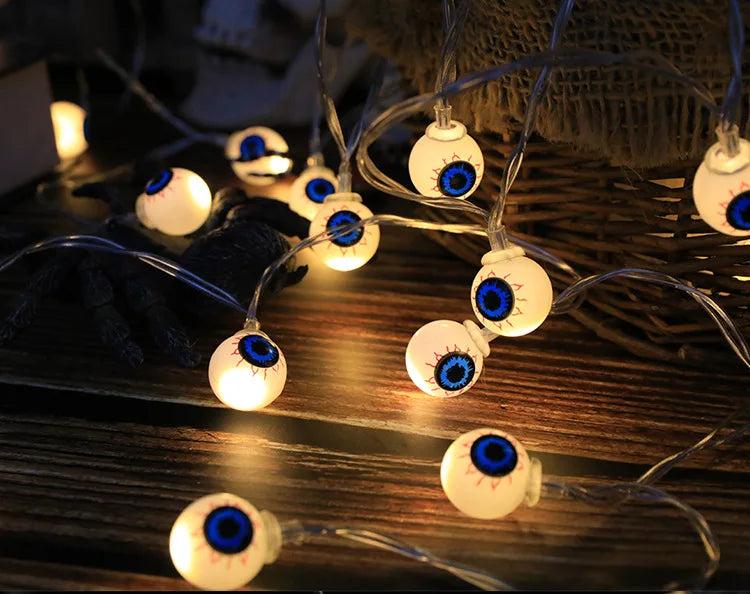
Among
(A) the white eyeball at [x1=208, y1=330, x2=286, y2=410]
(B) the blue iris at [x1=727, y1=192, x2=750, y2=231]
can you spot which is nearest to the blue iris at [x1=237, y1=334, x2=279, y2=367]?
(A) the white eyeball at [x1=208, y1=330, x2=286, y2=410]

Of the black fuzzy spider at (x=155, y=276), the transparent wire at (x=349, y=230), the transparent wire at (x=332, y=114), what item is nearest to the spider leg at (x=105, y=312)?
the black fuzzy spider at (x=155, y=276)

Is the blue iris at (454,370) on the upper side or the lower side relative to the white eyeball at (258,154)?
lower

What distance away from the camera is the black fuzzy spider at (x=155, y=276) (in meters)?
0.73

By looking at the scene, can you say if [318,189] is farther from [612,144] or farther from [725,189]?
[725,189]

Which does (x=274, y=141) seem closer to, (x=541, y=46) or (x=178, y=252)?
(x=178, y=252)

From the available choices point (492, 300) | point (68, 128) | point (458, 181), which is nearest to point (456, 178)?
point (458, 181)

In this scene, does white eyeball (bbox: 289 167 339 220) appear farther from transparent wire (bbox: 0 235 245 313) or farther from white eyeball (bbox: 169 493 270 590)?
white eyeball (bbox: 169 493 270 590)

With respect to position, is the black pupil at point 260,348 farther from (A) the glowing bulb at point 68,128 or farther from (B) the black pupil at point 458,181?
(A) the glowing bulb at point 68,128

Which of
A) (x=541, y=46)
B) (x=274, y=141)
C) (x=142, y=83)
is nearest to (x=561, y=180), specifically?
(x=541, y=46)

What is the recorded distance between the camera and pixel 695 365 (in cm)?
71

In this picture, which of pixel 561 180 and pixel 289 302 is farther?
pixel 289 302

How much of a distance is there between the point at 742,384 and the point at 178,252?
548 millimetres

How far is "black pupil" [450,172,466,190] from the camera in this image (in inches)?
26.1

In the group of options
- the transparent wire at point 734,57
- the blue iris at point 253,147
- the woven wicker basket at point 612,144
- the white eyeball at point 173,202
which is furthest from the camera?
the blue iris at point 253,147
